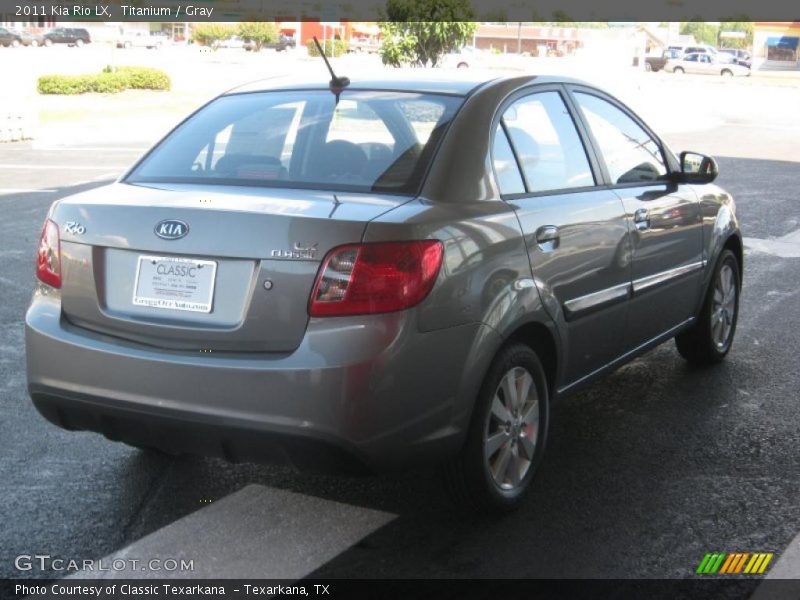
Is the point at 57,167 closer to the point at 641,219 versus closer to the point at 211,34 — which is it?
the point at 641,219

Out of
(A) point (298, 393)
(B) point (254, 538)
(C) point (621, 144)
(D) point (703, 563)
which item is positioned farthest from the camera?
(C) point (621, 144)

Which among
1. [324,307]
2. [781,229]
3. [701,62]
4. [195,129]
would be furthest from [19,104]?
[701,62]

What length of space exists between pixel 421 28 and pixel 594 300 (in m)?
32.0

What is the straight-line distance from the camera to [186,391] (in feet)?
12.3

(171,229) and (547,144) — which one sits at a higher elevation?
(547,144)

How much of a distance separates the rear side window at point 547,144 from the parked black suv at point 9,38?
72.7 meters

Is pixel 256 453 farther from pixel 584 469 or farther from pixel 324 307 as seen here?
pixel 584 469

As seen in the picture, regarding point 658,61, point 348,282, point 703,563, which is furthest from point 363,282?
point 658,61

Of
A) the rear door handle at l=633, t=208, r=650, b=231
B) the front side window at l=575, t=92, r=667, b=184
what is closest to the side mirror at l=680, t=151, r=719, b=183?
the front side window at l=575, t=92, r=667, b=184

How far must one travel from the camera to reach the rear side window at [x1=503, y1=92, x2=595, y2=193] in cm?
463

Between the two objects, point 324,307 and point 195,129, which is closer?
point 324,307

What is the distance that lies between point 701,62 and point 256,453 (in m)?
69.1

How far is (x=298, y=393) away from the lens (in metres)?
3.64

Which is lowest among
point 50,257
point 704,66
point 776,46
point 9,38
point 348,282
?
point 9,38
